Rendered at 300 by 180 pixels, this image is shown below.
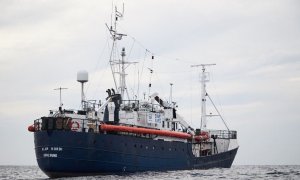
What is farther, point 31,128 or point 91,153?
point 31,128

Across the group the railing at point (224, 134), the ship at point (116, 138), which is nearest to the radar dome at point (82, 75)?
the ship at point (116, 138)

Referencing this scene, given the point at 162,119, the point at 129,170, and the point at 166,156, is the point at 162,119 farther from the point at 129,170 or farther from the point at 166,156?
the point at 129,170

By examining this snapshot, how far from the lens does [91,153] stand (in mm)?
44531

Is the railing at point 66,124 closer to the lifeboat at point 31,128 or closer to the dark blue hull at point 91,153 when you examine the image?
the dark blue hull at point 91,153

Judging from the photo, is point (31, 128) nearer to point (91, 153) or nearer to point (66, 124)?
point (66, 124)

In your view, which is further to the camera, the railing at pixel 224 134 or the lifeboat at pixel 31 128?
the railing at pixel 224 134

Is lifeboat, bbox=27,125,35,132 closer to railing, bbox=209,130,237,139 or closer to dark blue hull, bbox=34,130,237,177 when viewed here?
dark blue hull, bbox=34,130,237,177

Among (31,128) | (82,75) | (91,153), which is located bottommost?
(91,153)

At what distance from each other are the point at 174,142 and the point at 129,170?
28.7 ft

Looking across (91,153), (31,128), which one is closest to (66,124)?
(91,153)

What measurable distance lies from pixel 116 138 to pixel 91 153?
116 inches

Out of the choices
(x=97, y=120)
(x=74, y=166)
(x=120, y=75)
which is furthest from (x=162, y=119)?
(x=74, y=166)

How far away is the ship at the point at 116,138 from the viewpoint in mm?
44031

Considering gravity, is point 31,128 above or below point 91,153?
above
